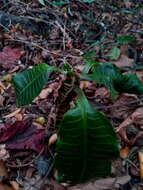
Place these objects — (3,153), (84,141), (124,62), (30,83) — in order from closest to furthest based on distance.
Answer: (84,141)
(30,83)
(3,153)
(124,62)

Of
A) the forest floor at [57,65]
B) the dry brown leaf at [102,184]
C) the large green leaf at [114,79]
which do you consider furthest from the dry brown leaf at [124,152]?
the large green leaf at [114,79]

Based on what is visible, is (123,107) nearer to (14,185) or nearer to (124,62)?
(124,62)

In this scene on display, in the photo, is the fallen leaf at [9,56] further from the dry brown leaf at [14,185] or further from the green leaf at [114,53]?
the dry brown leaf at [14,185]

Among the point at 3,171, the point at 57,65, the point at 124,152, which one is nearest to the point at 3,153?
the point at 3,171

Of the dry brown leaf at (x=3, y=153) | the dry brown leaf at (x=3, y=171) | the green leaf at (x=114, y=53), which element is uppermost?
the green leaf at (x=114, y=53)

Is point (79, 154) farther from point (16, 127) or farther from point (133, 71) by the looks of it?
point (133, 71)

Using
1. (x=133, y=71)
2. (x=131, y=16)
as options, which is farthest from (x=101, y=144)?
(x=131, y=16)

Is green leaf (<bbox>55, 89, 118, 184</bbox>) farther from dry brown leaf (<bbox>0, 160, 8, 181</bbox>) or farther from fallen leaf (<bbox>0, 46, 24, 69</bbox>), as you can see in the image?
fallen leaf (<bbox>0, 46, 24, 69</bbox>)
